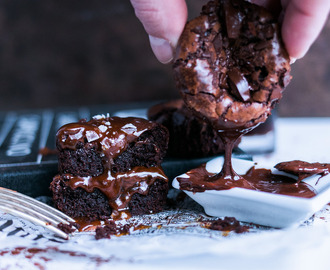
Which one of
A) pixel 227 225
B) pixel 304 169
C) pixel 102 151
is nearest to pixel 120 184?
pixel 102 151

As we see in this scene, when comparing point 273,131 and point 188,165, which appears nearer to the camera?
point 188,165

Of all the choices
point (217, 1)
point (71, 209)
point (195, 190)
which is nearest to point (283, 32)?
point (217, 1)

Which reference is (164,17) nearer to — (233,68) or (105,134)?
(233,68)

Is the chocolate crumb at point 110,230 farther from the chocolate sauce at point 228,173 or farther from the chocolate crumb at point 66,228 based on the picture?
the chocolate sauce at point 228,173

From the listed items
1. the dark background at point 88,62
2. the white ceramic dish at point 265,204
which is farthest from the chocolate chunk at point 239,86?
the dark background at point 88,62

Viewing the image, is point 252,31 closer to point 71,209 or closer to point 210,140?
point 210,140

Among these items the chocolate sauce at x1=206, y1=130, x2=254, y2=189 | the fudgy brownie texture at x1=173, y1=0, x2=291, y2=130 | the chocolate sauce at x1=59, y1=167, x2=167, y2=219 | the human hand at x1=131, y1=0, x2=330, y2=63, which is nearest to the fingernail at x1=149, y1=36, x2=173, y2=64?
the human hand at x1=131, y1=0, x2=330, y2=63
